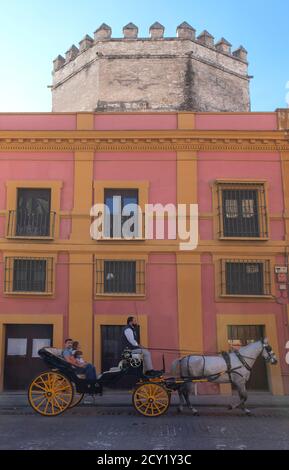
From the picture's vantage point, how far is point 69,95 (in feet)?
111

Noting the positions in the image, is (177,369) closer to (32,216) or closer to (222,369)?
(222,369)

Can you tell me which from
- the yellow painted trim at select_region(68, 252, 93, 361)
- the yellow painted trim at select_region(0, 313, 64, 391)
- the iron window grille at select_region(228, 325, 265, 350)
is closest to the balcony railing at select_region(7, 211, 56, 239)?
the yellow painted trim at select_region(68, 252, 93, 361)

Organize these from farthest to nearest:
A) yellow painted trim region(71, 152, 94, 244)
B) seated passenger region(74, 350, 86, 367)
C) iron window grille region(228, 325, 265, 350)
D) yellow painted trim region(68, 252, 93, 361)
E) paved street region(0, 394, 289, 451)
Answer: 1. yellow painted trim region(71, 152, 94, 244)
2. iron window grille region(228, 325, 265, 350)
3. yellow painted trim region(68, 252, 93, 361)
4. seated passenger region(74, 350, 86, 367)
5. paved street region(0, 394, 289, 451)

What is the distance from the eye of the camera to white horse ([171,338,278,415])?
10766mm

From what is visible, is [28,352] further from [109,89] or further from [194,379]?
[109,89]

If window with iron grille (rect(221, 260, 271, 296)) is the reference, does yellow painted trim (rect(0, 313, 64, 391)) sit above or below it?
below

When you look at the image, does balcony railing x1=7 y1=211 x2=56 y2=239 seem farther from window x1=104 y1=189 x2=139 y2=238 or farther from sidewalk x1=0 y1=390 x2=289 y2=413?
sidewalk x1=0 y1=390 x2=289 y2=413

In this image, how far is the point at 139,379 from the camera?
10.4 metres

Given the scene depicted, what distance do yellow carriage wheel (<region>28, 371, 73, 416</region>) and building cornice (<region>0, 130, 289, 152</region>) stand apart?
772cm

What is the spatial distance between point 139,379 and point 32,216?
6.87 m

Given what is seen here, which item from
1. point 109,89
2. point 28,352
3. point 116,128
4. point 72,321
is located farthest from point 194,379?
point 109,89

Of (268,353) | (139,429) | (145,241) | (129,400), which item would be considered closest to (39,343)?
(129,400)

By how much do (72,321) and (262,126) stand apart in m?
8.42

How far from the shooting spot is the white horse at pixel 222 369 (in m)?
10.8
